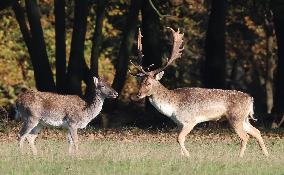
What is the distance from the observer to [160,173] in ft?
42.9

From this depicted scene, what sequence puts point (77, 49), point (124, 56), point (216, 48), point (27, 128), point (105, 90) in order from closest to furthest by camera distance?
point (27, 128) < point (105, 90) < point (77, 49) < point (124, 56) < point (216, 48)

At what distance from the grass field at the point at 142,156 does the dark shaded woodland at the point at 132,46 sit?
153 cm

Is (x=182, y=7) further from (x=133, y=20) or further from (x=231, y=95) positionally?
(x=231, y=95)

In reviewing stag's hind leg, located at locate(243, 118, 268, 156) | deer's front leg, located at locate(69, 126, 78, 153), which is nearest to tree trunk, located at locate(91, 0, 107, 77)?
deer's front leg, located at locate(69, 126, 78, 153)

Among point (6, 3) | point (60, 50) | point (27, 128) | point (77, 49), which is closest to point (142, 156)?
point (27, 128)

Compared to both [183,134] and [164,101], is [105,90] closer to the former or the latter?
[164,101]

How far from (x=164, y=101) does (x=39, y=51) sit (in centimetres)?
877

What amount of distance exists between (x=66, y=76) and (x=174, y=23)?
1115 centimetres

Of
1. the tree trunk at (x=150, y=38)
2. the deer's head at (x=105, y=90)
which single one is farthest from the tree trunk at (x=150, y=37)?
the deer's head at (x=105, y=90)

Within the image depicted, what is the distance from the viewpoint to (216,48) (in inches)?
1067

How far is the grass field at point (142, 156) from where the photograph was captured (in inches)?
527

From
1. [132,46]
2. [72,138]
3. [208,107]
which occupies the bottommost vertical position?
[132,46]

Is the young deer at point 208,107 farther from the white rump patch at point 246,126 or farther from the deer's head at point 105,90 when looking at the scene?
the deer's head at point 105,90

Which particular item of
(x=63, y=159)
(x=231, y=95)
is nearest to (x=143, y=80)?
(x=231, y=95)
